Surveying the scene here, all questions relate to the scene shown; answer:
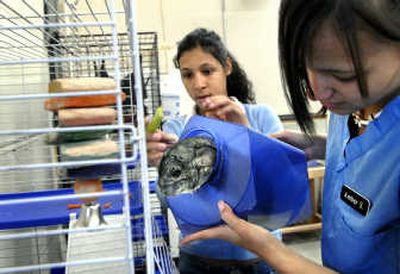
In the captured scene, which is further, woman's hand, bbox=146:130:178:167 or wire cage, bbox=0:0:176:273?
woman's hand, bbox=146:130:178:167

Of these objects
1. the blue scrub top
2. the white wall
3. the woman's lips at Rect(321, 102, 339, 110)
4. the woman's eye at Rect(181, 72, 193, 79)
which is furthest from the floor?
the woman's lips at Rect(321, 102, 339, 110)

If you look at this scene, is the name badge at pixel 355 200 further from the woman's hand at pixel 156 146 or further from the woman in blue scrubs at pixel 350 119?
the woman's hand at pixel 156 146

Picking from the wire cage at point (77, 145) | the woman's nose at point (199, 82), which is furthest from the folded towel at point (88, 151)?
the woman's nose at point (199, 82)

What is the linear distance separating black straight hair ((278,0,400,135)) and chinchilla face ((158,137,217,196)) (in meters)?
0.18

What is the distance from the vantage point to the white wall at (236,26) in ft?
9.16

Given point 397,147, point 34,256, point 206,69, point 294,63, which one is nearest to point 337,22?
point 294,63

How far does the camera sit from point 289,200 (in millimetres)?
682

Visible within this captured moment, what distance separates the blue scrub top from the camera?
57 centimetres

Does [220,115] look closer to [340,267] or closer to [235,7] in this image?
[340,267]

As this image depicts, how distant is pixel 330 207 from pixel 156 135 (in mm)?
341

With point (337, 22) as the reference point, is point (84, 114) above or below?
below

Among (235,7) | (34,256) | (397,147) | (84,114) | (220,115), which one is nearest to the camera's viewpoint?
(84,114)

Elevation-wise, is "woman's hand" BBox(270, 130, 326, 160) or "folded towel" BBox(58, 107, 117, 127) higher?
"folded towel" BBox(58, 107, 117, 127)

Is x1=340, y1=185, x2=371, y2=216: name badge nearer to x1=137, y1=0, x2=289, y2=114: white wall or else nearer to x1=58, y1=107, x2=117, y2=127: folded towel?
x1=58, y1=107, x2=117, y2=127: folded towel
